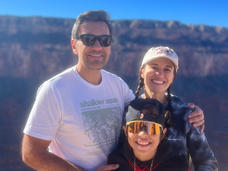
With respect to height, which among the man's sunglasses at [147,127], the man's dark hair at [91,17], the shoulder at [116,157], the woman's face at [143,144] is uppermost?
the man's dark hair at [91,17]

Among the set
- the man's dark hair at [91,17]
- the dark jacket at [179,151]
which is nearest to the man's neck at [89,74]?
the man's dark hair at [91,17]

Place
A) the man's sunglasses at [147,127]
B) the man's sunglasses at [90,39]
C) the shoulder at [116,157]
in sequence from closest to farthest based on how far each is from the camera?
the man's sunglasses at [147,127]
the shoulder at [116,157]
the man's sunglasses at [90,39]

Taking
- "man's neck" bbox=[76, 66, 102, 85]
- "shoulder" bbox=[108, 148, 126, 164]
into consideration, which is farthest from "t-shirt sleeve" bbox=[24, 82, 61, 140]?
"shoulder" bbox=[108, 148, 126, 164]

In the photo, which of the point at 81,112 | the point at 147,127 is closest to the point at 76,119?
the point at 81,112

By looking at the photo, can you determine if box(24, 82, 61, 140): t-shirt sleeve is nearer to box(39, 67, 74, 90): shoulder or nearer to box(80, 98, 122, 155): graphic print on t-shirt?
box(39, 67, 74, 90): shoulder

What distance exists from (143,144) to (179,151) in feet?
0.90

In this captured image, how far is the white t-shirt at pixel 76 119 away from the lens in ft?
5.60

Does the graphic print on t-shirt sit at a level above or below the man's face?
below

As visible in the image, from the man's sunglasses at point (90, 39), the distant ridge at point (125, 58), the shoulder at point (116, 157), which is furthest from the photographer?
the distant ridge at point (125, 58)

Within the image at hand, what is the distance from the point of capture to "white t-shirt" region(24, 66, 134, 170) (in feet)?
5.60

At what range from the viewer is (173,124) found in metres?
1.92

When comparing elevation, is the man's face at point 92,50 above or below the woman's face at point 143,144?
above

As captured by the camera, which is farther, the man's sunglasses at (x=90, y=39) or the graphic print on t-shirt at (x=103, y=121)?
the man's sunglasses at (x=90, y=39)

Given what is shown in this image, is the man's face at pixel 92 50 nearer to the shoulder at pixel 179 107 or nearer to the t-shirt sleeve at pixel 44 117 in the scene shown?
the t-shirt sleeve at pixel 44 117
